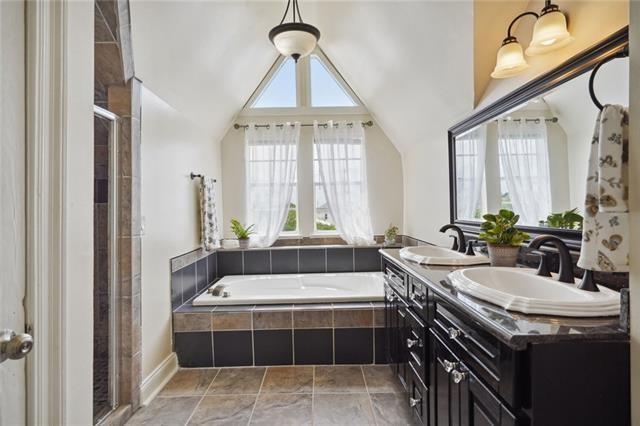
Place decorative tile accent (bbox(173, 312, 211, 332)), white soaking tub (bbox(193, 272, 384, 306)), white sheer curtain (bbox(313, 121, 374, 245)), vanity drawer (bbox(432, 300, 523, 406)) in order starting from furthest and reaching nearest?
white sheer curtain (bbox(313, 121, 374, 245)) → white soaking tub (bbox(193, 272, 384, 306)) → decorative tile accent (bbox(173, 312, 211, 332)) → vanity drawer (bbox(432, 300, 523, 406))

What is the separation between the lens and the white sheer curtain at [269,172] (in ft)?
12.6

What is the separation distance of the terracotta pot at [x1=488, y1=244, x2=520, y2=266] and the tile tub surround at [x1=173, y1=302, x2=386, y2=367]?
3.75 ft

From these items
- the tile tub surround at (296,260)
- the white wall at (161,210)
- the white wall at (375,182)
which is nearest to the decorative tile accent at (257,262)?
the tile tub surround at (296,260)

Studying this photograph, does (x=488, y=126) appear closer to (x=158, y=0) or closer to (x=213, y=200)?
(x=158, y=0)

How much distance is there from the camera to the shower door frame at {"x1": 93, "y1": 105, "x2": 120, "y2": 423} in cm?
194

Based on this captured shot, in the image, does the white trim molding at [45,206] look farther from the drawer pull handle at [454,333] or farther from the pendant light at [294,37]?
the pendant light at [294,37]

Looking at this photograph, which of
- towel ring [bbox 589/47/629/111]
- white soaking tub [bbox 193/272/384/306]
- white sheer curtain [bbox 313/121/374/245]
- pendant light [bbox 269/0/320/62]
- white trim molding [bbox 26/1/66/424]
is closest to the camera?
white trim molding [bbox 26/1/66/424]

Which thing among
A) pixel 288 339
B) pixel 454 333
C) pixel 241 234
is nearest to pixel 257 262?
pixel 241 234

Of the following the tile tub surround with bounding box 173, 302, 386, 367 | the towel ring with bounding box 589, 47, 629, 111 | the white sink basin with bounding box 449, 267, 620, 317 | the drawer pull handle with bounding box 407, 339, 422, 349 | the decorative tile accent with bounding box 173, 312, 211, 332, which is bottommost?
the tile tub surround with bounding box 173, 302, 386, 367

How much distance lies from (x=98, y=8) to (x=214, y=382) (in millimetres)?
2442

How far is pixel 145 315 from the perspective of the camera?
2.12 m

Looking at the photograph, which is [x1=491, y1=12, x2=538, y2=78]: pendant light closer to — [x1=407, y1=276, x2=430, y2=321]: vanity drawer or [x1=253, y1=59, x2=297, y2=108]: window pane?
[x1=407, y1=276, x2=430, y2=321]: vanity drawer

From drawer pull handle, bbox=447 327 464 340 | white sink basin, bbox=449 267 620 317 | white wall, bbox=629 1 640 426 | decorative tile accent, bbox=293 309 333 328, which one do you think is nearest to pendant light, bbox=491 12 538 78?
white wall, bbox=629 1 640 426

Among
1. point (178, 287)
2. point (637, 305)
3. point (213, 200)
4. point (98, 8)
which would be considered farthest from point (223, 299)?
point (637, 305)
